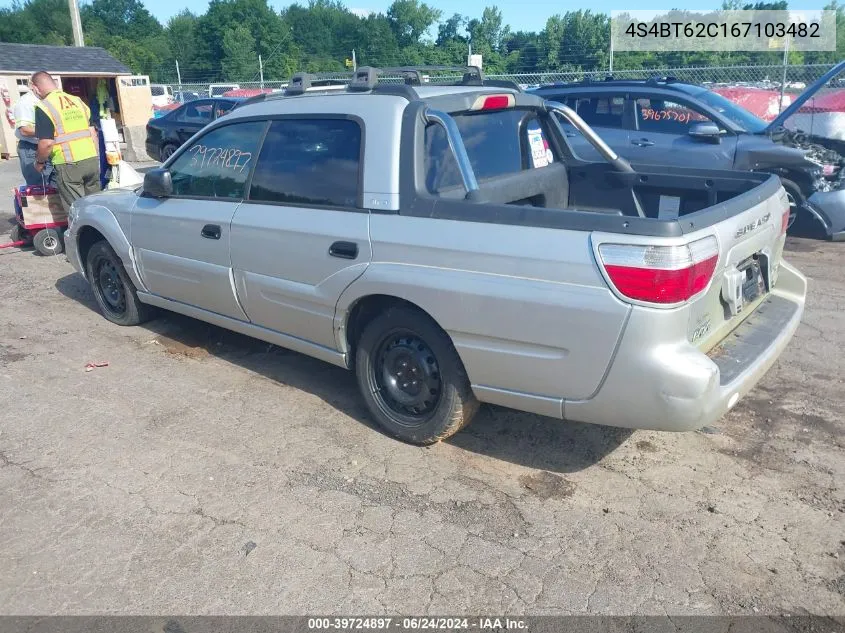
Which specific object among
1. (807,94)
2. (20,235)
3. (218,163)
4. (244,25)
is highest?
(244,25)

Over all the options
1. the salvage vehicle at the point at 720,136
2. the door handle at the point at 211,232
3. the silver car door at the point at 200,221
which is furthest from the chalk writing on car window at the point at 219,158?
the salvage vehicle at the point at 720,136

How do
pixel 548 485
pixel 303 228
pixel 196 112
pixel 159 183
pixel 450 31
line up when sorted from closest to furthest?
1. pixel 548 485
2. pixel 303 228
3. pixel 159 183
4. pixel 196 112
5. pixel 450 31

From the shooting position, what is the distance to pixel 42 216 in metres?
8.48

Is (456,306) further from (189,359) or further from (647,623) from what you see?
(189,359)

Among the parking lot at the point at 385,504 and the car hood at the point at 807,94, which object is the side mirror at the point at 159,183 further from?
the car hood at the point at 807,94

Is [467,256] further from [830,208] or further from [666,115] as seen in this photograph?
[830,208]

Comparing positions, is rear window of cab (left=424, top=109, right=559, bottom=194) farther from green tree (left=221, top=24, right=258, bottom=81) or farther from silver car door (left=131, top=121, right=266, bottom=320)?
green tree (left=221, top=24, right=258, bottom=81)

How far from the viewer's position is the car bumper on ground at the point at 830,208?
817 cm

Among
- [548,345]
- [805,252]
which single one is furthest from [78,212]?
[805,252]

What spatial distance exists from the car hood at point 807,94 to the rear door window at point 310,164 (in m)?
6.23

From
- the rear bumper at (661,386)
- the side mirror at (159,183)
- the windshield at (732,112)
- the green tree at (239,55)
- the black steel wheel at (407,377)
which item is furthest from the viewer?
the green tree at (239,55)

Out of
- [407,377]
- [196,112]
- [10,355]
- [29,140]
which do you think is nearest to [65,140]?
[29,140]

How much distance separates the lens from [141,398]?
188 inches

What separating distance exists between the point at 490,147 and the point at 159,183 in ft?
7.59
